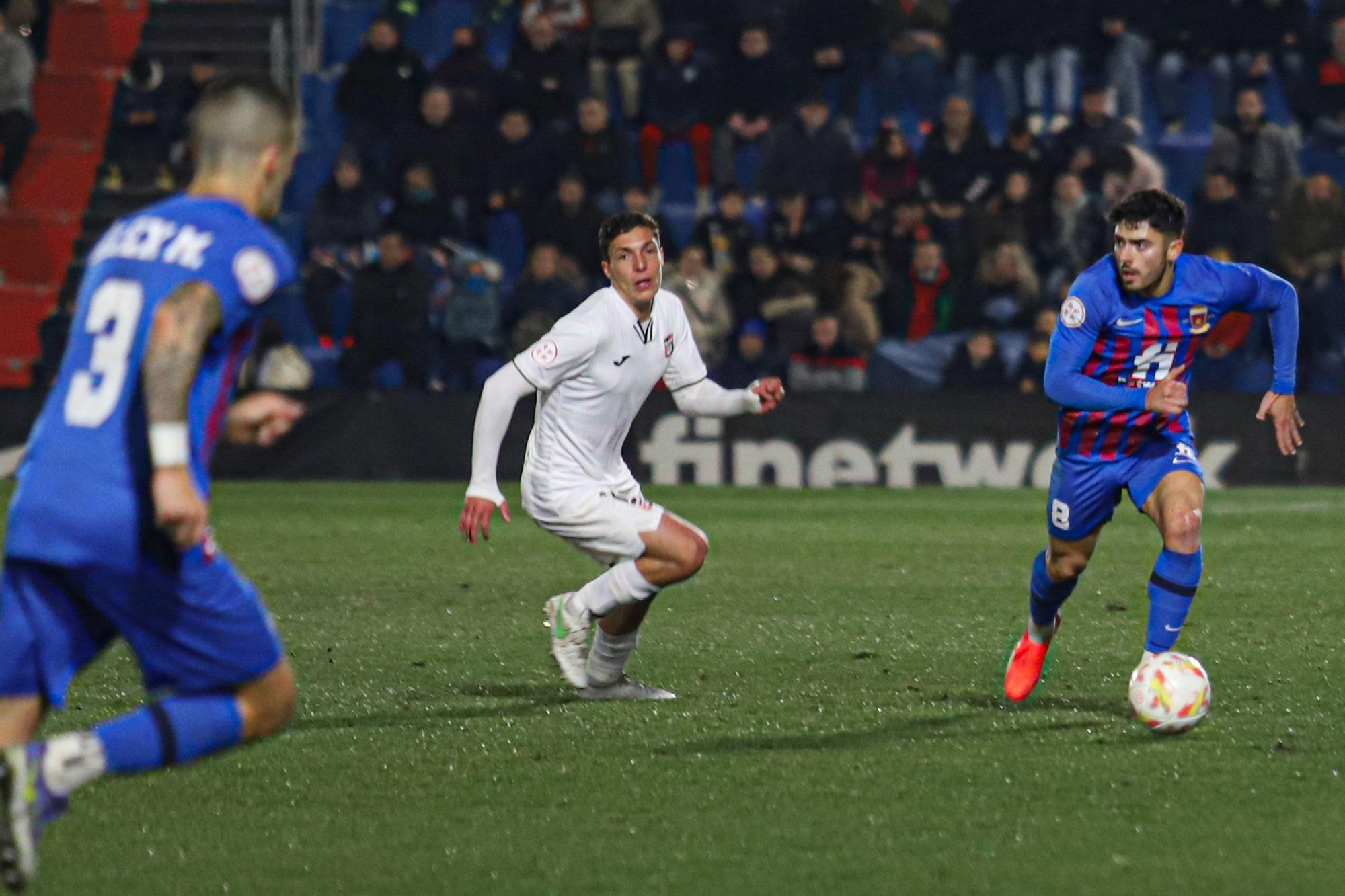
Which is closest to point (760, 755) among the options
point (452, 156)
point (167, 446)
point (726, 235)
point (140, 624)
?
point (140, 624)

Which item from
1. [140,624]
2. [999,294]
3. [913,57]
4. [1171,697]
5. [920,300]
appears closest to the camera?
[140,624]

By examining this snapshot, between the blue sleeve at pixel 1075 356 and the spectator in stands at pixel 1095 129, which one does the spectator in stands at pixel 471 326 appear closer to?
the spectator in stands at pixel 1095 129

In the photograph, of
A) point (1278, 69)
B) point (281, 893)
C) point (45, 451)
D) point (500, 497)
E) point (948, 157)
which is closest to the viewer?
point (45, 451)

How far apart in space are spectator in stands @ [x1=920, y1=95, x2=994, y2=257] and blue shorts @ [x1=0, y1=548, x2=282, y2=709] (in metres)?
13.9

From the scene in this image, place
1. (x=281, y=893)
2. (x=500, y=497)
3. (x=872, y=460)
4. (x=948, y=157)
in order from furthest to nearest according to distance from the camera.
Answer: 1. (x=948, y=157)
2. (x=872, y=460)
3. (x=500, y=497)
4. (x=281, y=893)

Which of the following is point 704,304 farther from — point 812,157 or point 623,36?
point 623,36

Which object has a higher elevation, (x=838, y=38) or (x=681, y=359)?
(x=838, y=38)

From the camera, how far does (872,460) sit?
16047mm

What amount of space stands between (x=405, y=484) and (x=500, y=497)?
9.93 meters

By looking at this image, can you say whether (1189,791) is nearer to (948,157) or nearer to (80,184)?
(948,157)

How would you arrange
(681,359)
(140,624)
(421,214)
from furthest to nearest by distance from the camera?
(421,214)
(681,359)
(140,624)

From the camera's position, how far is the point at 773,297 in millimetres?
16859

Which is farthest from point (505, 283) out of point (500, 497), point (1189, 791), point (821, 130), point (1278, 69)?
point (1189, 791)

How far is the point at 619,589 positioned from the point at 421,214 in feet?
37.3
